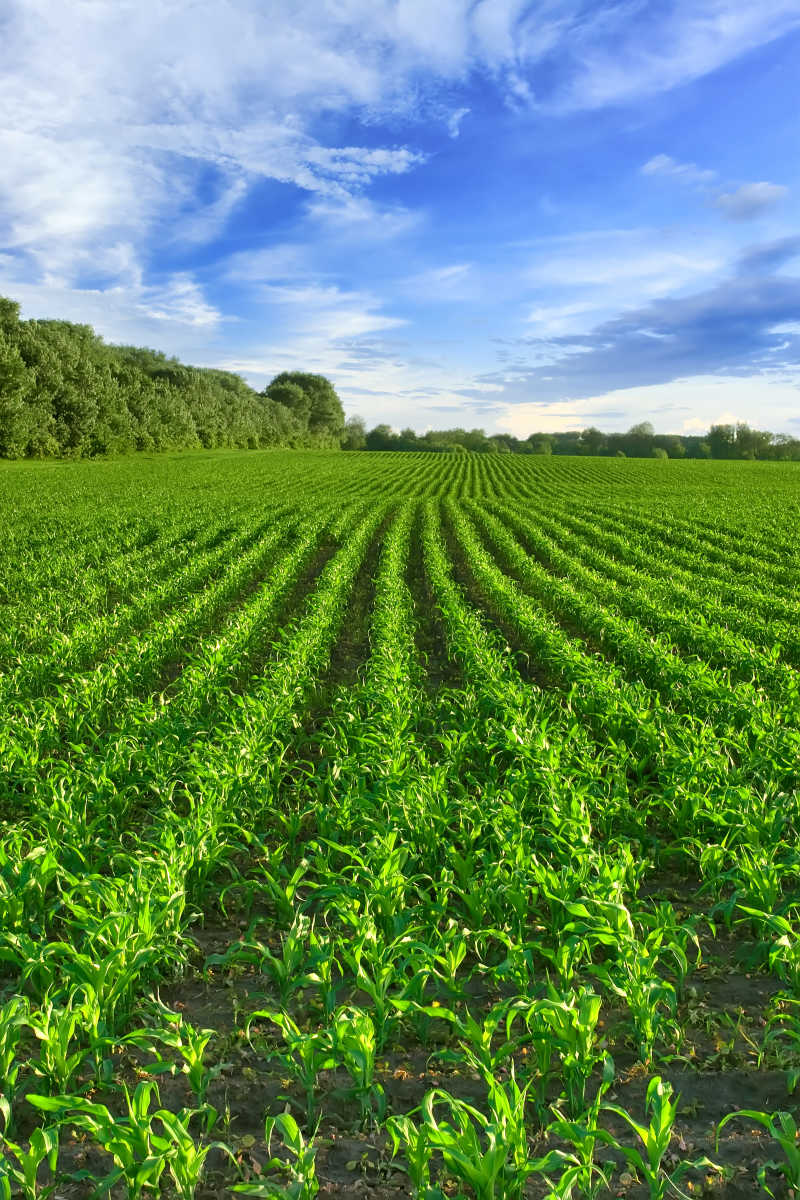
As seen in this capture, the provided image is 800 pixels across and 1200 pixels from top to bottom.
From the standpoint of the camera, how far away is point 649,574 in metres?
18.4

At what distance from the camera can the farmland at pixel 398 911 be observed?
124 inches

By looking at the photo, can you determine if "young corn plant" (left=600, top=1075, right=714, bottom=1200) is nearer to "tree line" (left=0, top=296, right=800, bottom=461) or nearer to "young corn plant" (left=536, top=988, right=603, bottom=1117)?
"young corn plant" (left=536, top=988, right=603, bottom=1117)

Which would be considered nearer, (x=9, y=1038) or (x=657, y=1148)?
(x=657, y=1148)

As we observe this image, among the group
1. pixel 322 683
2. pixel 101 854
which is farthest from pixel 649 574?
pixel 101 854

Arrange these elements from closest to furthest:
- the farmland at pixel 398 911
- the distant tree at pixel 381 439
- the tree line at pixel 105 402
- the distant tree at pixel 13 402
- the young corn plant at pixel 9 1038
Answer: the farmland at pixel 398 911 → the young corn plant at pixel 9 1038 → the distant tree at pixel 13 402 → the tree line at pixel 105 402 → the distant tree at pixel 381 439

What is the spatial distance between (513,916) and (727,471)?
65328 millimetres

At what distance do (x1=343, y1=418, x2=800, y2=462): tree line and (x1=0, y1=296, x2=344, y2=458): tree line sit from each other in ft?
129

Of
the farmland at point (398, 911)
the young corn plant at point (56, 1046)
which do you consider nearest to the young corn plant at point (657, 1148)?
the farmland at point (398, 911)

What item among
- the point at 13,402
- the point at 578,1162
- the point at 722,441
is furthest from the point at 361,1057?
the point at 722,441

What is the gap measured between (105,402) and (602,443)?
98.7 metres

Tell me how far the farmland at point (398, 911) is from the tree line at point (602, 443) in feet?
337

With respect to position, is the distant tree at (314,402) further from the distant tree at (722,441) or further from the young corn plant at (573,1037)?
the young corn plant at (573,1037)

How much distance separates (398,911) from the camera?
4551 millimetres

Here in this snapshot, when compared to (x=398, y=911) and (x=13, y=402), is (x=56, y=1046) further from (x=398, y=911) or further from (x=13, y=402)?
(x=13, y=402)
